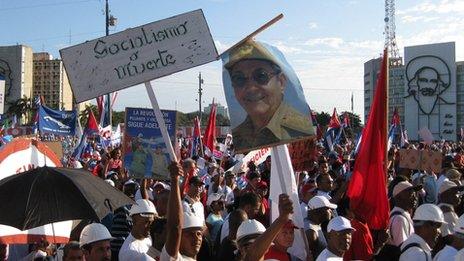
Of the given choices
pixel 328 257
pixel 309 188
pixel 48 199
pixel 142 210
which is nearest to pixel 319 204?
pixel 328 257

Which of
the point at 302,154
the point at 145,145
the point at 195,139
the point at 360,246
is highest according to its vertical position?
the point at 195,139

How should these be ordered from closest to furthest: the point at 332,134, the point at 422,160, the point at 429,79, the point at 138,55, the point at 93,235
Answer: the point at 93,235, the point at 138,55, the point at 422,160, the point at 332,134, the point at 429,79

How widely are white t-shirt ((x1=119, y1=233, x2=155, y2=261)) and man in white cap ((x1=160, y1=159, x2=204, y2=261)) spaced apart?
55 centimetres

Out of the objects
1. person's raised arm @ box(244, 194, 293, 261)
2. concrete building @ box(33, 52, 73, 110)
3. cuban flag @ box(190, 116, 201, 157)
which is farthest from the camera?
concrete building @ box(33, 52, 73, 110)

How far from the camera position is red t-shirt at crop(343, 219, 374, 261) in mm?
5379

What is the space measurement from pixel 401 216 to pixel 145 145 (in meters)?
3.75

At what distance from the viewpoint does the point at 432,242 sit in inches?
201

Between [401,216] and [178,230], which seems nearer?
[178,230]

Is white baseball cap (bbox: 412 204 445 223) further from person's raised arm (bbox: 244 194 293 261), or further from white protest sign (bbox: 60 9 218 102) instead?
white protest sign (bbox: 60 9 218 102)

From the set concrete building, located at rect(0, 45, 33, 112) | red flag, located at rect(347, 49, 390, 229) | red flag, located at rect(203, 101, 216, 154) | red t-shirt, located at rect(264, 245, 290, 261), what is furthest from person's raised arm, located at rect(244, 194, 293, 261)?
concrete building, located at rect(0, 45, 33, 112)

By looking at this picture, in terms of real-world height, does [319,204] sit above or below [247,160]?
below

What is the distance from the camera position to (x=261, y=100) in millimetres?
4891

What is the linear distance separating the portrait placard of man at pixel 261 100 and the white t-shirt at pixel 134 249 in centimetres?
115

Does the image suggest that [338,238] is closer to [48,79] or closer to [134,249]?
[134,249]
